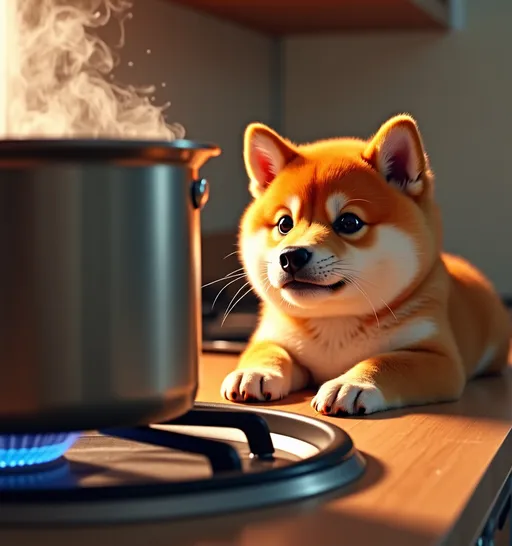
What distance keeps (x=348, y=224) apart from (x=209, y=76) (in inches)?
33.3

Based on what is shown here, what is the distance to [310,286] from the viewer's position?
121 cm

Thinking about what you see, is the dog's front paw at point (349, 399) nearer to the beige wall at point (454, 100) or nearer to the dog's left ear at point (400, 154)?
the dog's left ear at point (400, 154)

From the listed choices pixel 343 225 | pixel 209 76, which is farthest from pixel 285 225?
pixel 209 76

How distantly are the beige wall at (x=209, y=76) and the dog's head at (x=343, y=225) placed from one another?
0.43m

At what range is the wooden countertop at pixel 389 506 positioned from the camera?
659 millimetres

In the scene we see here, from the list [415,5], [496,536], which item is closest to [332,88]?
[415,5]

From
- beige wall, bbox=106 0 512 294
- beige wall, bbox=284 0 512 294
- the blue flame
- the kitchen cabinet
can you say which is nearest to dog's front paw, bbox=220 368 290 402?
the blue flame

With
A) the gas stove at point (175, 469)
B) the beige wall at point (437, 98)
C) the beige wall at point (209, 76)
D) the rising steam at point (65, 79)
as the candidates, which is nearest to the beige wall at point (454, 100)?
the beige wall at point (437, 98)

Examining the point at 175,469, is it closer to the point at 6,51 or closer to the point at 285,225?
the point at 285,225

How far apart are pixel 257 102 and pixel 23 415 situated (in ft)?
5.57

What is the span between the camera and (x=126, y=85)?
1.62 metres

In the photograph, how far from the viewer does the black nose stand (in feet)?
3.87


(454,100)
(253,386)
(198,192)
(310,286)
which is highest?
(454,100)

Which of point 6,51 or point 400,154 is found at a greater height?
point 6,51
